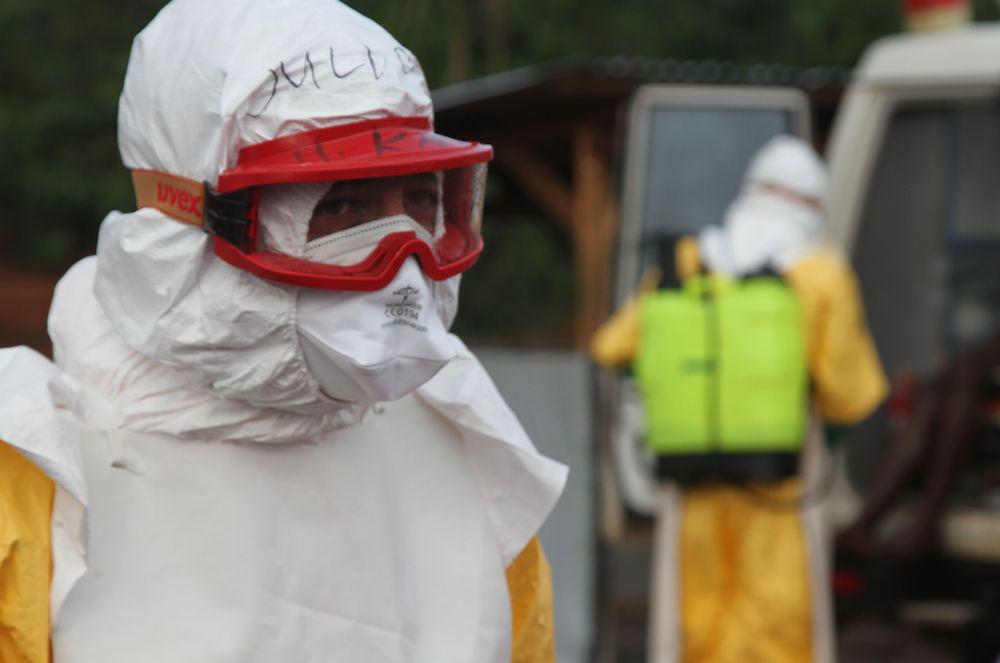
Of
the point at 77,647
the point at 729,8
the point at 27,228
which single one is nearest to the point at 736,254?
the point at 77,647

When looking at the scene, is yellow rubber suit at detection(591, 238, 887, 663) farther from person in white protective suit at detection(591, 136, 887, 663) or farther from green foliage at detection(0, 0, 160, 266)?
green foliage at detection(0, 0, 160, 266)

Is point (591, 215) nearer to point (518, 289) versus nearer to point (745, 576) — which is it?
point (745, 576)

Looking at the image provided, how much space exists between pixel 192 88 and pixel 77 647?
679mm

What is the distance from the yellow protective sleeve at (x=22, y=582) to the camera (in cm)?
200

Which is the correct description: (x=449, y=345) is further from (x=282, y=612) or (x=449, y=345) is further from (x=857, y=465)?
(x=857, y=465)

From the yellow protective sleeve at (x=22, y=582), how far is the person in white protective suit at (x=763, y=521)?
14.8 feet

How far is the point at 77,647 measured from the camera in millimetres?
2088

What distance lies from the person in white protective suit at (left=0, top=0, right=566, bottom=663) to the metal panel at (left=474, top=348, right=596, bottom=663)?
4718 mm

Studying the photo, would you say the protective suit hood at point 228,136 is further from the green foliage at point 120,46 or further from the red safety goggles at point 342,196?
the green foliage at point 120,46

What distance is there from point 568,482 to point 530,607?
14.7ft

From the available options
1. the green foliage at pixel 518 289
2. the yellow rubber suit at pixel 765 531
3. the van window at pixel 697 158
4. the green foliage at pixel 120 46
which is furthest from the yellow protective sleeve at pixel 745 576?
the green foliage at pixel 518 289

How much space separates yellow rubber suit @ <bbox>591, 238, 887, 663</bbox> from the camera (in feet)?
20.5

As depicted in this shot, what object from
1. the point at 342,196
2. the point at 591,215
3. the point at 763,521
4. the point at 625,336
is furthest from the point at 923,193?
the point at 342,196

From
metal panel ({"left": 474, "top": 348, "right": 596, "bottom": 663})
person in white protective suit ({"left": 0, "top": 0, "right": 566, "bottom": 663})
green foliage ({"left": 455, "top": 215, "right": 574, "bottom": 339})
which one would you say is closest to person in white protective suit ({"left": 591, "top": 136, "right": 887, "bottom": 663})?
metal panel ({"left": 474, "top": 348, "right": 596, "bottom": 663})
